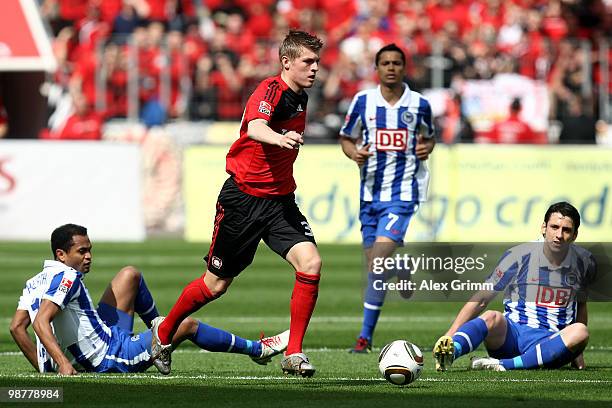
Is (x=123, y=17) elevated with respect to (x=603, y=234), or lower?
elevated

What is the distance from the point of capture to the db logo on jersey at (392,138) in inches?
448

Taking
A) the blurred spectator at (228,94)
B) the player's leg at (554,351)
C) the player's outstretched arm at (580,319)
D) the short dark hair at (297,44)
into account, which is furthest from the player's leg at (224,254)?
the blurred spectator at (228,94)

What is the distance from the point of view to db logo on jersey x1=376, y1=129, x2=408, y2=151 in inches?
448

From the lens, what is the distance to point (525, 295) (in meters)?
9.27

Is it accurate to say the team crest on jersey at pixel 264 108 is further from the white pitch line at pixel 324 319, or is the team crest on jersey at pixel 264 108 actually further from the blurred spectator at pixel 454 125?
the blurred spectator at pixel 454 125

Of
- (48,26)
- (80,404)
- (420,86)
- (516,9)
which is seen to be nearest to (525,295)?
(80,404)

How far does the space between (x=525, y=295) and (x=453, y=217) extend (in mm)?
11242

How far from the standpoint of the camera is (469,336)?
884cm

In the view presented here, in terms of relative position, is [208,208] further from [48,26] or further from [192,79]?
[48,26]

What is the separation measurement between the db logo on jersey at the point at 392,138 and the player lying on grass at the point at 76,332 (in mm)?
2956

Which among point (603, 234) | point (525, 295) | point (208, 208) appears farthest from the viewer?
point (208, 208)

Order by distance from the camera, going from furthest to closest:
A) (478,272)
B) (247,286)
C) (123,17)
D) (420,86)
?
(123,17)
(420,86)
(247,286)
(478,272)

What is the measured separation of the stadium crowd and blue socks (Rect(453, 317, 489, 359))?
46.0 ft

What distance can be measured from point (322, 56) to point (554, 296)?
16.4m
